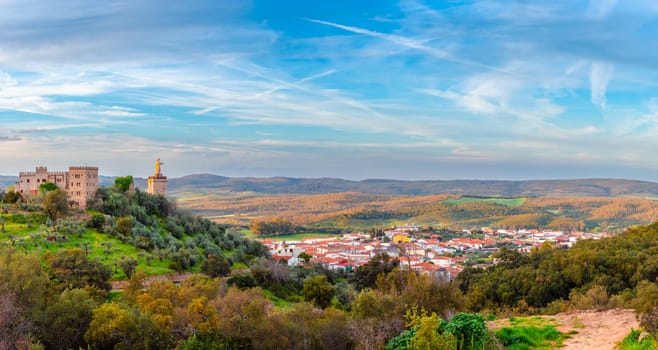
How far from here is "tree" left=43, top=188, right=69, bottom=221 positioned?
118ft

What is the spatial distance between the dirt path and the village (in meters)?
26.0

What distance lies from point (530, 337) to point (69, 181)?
36.8 metres

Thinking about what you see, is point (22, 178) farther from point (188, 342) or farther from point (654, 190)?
point (654, 190)

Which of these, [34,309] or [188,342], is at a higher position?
[34,309]

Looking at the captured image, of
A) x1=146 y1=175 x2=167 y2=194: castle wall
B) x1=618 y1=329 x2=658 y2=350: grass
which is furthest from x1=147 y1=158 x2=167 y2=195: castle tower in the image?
x1=618 y1=329 x2=658 y2=350: grass

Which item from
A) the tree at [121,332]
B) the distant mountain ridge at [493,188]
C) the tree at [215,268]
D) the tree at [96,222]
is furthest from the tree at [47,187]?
the distant mountain ridge at [493,188]

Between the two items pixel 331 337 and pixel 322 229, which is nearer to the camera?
pixel 331 337

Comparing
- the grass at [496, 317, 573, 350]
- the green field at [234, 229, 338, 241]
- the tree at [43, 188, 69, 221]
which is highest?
the tree at [43, 188, 69, 221]

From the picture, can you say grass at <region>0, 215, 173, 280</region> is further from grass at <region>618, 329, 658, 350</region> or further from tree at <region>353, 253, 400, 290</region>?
grass at <region>618, 329, 658, 350</region>

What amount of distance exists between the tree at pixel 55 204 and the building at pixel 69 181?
394 cm

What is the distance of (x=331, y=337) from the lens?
50.4ft

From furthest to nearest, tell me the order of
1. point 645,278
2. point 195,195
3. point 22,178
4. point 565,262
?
point 195,195
point 22,178
point 565,262
point 645,278

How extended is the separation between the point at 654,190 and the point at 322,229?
12888cm

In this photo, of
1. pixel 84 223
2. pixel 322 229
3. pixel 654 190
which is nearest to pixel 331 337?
pixel 84 223
